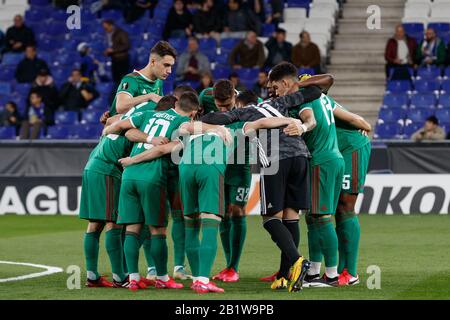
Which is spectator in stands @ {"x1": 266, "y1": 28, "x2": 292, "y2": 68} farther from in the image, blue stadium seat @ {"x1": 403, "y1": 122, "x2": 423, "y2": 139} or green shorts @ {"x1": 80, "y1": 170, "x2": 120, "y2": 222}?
green shorts @ {"x1": 80, "y1": 170, "x2": 120, "y2": 222}

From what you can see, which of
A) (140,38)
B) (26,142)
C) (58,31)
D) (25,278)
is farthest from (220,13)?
(25,278)

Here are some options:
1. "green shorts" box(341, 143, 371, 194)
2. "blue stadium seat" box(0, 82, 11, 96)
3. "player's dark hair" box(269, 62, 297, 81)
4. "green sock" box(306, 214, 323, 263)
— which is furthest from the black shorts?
"blue stadium seat" box(0, 82, 11, 96)

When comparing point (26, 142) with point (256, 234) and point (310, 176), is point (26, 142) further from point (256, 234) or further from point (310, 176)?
point (310, 176)

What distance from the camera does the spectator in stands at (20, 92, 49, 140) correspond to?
70.3 ft

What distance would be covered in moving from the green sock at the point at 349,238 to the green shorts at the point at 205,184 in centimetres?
141

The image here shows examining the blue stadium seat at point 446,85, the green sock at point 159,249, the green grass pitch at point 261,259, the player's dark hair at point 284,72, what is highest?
the player's dark hair at point 284,72

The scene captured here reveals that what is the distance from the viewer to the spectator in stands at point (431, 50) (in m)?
21.1

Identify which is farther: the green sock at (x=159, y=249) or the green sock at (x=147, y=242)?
the green sock at (x=147, y=242)

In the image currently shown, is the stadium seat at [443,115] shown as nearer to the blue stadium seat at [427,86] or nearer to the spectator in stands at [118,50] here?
the blue stadium seat at [427,86]

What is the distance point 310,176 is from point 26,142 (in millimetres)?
10146

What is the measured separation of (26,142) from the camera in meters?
19.3

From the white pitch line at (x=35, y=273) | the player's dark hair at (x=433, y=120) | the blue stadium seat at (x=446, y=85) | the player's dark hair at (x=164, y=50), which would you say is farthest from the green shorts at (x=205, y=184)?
the blue stadium seat at (x=446, y=85)

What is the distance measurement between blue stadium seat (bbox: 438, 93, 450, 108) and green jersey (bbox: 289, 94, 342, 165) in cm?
1102

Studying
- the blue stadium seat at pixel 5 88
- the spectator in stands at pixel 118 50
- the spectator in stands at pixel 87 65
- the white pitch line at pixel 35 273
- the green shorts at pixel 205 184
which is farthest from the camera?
the blue stadium seat at pixel 5 88
